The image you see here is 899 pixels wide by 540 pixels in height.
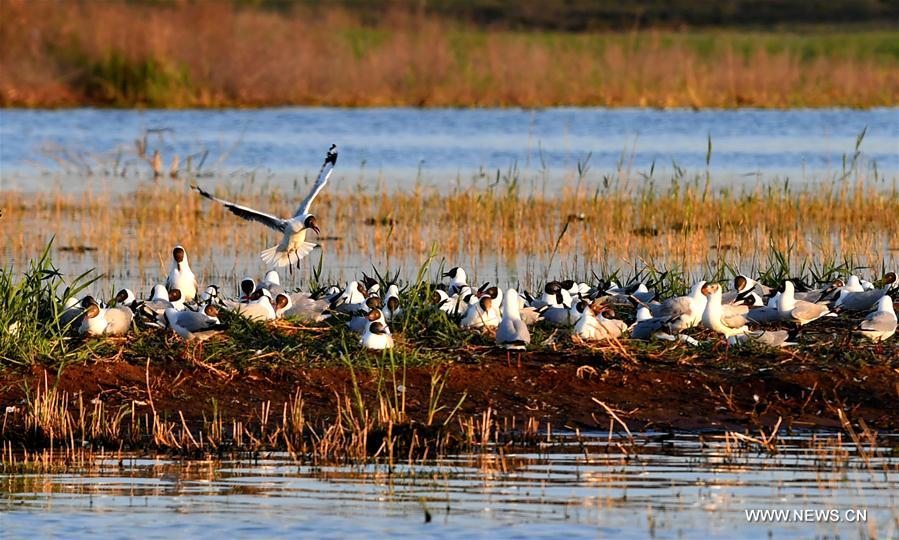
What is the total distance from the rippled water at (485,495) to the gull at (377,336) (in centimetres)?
158

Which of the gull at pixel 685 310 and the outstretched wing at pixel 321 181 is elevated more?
the outstretched wing at pixel 321 181

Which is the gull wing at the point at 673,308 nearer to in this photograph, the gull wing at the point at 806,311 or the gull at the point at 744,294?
the gull at the point at 744,294

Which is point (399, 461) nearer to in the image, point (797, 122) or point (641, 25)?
point (797, 122)

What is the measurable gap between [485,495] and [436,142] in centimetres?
2653

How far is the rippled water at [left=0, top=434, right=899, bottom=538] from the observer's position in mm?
8289

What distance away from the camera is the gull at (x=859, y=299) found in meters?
12.6

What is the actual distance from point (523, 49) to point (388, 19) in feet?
28.6

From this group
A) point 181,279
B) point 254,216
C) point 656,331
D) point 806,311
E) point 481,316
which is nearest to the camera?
point 656,331

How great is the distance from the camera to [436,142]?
35188mm

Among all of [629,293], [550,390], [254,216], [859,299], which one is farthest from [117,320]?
[859,299]

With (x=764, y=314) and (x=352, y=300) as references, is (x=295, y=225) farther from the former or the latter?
(x=764, y=314)

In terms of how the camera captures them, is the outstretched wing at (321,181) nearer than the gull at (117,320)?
No

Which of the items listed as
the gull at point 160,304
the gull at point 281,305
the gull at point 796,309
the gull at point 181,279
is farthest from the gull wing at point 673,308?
the gull at point 181,279

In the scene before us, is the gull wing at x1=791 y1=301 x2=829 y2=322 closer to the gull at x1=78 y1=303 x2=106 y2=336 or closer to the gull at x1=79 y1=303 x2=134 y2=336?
the gull at x1=79 y1=303 x2=134 y2=336
